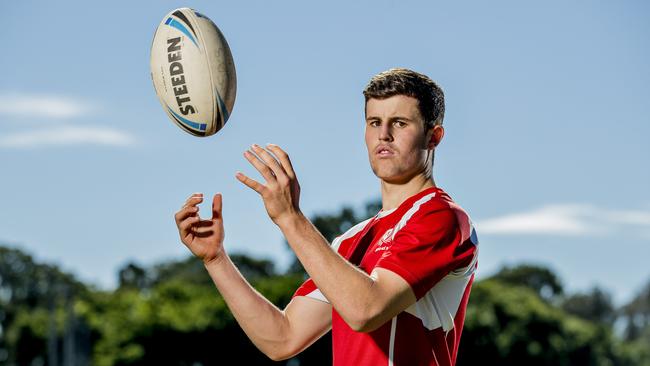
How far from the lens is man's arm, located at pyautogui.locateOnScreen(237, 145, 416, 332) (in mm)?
Result: 4180

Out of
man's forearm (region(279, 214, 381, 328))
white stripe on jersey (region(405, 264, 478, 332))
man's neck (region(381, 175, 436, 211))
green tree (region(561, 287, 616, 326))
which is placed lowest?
green tree (region(561, 287, 616, 326))

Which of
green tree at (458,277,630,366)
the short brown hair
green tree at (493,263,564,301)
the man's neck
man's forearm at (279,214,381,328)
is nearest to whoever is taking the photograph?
man's forearm at (279,214,381,328)

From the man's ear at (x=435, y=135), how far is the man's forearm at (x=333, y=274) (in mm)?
904

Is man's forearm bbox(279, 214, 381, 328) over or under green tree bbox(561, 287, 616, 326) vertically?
over

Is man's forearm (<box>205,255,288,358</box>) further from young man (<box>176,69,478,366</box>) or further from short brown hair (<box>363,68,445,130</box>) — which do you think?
short brown hair (<box>363,68,445,130</box>)

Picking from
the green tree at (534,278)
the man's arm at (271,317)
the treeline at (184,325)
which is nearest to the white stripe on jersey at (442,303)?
the man's arm at (271,317)

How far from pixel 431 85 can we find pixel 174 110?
188 cm

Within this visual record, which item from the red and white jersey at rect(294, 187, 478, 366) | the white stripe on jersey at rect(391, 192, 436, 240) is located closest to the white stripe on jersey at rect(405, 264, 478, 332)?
the red and white jersey at rect(294, 187, 478, 366)

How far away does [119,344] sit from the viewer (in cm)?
5578

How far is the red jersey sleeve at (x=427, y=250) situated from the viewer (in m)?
4.42

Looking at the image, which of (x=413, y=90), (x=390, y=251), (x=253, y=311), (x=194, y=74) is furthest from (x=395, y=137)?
(x=194, y=74)

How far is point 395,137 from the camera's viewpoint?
473cm

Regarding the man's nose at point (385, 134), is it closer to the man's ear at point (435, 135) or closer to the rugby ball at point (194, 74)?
the man's ear at point (435, 135)

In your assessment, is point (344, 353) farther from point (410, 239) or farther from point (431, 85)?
point (431, 85)
